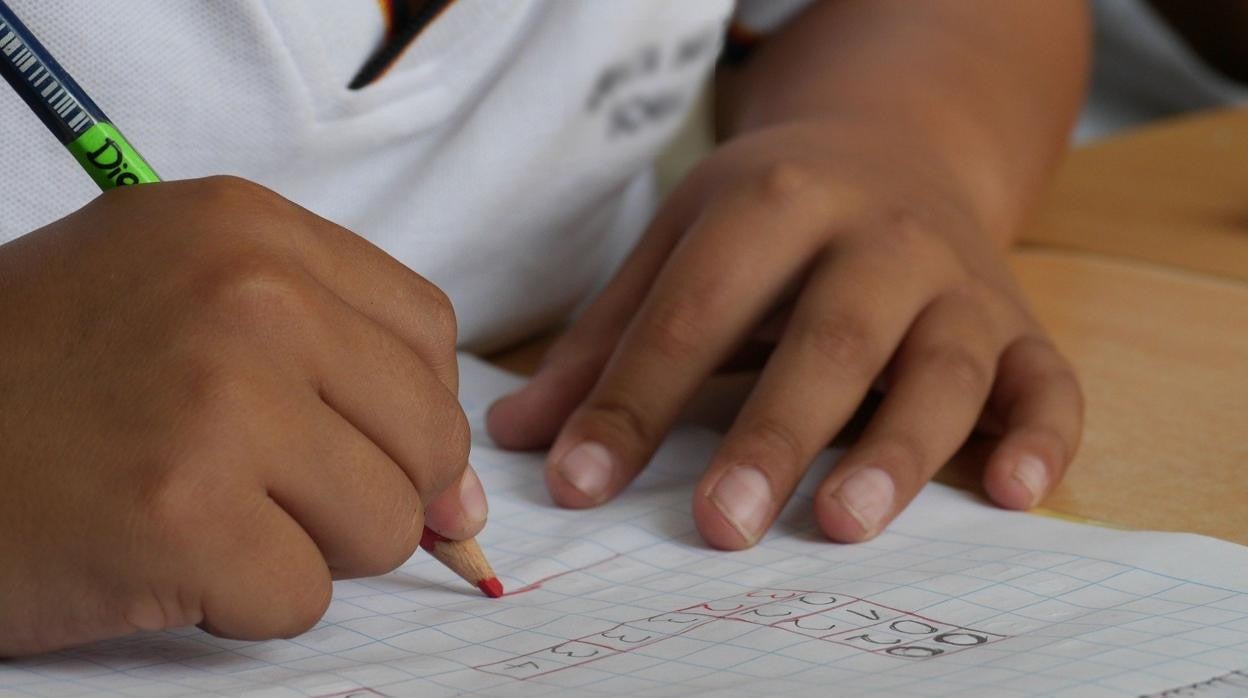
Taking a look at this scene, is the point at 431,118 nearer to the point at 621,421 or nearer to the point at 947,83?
the point at 621,421

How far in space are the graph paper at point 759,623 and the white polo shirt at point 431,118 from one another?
16 cm

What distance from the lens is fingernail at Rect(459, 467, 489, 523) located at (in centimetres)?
33

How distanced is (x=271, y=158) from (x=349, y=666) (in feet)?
0.68

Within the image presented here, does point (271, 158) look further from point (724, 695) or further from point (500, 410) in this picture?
point (724, 695)

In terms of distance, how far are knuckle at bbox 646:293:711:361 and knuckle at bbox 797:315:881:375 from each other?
3cm

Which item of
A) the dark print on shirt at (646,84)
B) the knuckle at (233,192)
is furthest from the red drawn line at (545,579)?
the dark print on shirt at (646,84)

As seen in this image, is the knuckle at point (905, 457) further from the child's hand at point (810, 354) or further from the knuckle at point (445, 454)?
the knuckle at point (445, 454)

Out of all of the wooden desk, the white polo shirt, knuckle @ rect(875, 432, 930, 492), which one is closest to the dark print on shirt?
the white polo shirt

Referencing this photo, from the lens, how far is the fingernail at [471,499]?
1.07 feet

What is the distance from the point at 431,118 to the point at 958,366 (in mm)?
208

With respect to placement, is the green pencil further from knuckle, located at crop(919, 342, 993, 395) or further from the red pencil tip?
knuckle, located at crop(919, 342, 993, 395)

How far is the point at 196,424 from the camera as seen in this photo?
0.89ft

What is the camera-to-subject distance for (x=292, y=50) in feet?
1.38

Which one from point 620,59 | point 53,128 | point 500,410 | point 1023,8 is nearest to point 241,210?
Result: point 53,128
